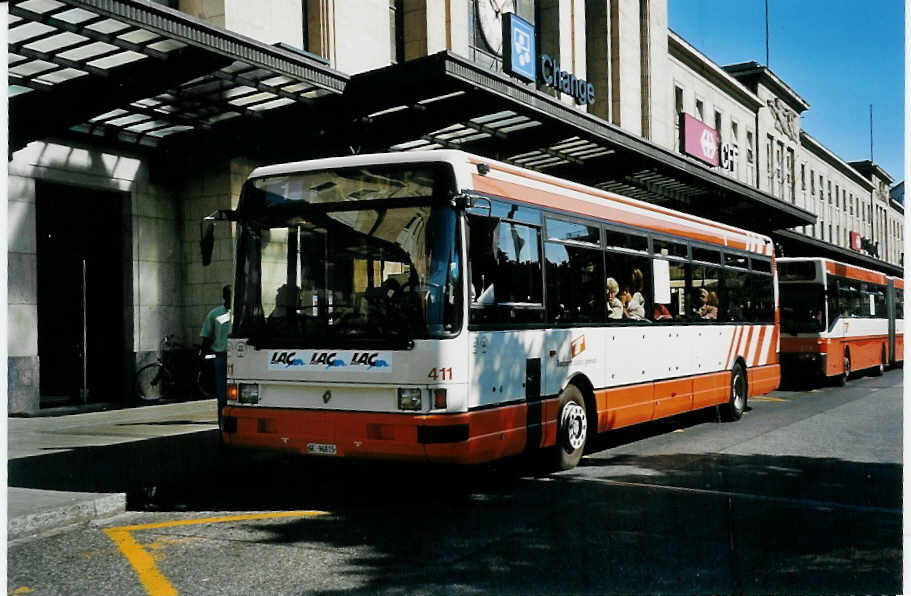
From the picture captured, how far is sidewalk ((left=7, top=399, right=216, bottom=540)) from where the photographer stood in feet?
22.6

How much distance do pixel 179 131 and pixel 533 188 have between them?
8.71 meters

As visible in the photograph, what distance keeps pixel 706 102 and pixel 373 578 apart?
33.9m

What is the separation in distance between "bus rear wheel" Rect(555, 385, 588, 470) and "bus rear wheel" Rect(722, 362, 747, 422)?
15.2 ft

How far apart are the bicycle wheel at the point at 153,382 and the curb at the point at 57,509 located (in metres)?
8.11

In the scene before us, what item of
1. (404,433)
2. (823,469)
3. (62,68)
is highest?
(62,68)

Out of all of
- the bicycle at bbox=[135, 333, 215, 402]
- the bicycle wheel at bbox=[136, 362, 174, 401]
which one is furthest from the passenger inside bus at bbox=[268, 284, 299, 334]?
the bicycle wheel at bbox=[136, 362, 174, 401]

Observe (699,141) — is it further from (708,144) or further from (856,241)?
(856,241)

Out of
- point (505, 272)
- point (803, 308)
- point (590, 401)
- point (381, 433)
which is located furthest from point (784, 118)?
point (381, 433)

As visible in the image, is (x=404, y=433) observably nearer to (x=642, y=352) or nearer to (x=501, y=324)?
(x=501, y=324)

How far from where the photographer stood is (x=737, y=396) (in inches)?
527

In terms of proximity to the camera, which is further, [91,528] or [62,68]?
[62,68]

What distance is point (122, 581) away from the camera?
541cm

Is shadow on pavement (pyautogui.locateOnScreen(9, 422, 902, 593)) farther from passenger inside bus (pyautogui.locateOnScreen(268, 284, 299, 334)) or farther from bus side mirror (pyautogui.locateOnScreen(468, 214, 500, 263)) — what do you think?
bus side mirror (pyautogui.locateOnScreen(468, 214, 500, 263))

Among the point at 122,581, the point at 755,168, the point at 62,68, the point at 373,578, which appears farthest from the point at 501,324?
the point at 755,168
